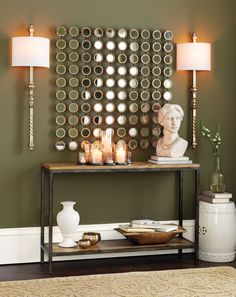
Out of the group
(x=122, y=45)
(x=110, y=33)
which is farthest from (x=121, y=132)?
(x=110, y=33)

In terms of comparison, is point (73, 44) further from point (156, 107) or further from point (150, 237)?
point (150, 237)

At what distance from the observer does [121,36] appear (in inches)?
207

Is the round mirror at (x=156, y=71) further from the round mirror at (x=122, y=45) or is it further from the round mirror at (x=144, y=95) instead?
the round mirror at (x=122, y=45)

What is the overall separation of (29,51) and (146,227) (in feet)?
5.33

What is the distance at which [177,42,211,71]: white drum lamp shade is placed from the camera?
17.2ft

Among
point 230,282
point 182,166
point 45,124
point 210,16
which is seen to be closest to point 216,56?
point 210,16

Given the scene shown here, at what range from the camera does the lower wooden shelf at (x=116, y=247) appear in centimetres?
482

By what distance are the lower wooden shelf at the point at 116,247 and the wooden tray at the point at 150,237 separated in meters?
0.04

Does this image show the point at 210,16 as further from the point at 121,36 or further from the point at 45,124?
the point at 45,124

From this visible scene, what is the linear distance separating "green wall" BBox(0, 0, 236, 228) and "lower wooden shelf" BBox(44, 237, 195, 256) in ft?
0.95

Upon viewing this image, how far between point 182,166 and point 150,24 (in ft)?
4.08

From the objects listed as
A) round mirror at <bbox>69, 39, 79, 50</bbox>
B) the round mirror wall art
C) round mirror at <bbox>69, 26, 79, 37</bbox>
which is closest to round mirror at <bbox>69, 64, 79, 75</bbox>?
the round mirror wall art

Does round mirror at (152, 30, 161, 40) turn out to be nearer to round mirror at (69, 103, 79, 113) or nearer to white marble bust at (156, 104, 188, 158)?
white marble bust at (156, 104, 188, 158)

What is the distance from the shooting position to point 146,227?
502cm
